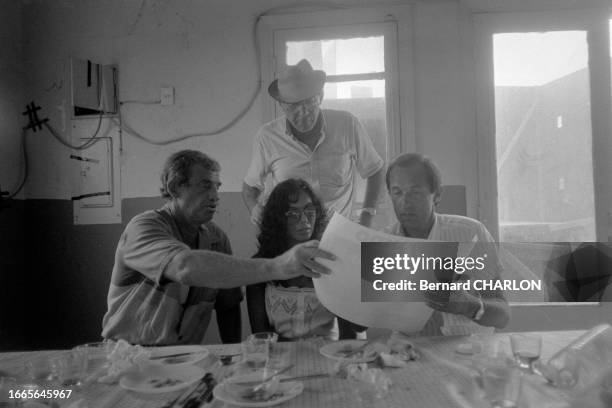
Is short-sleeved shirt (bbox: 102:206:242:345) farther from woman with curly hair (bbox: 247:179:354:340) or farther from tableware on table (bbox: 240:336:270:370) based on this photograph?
tableware on table (bbox: 240:336:270:370)

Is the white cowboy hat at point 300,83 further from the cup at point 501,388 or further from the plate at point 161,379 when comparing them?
the cup at point 501,388

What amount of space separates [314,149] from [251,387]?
0.91 meters

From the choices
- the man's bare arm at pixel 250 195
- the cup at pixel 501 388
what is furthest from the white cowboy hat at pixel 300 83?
the cup at pixel 501 388

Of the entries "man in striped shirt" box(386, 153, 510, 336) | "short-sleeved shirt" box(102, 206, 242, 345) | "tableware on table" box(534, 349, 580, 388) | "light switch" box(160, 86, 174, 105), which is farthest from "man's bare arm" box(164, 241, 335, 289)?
"light switch" box(160, 86, 174, 105)

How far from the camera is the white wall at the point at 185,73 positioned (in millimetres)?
1367

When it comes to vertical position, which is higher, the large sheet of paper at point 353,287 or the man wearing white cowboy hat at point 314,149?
the man wearing white cowboy hat at point 314,149

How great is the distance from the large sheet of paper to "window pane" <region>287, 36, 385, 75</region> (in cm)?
79

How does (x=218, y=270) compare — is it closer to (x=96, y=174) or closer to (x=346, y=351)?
(x=346, y=351)

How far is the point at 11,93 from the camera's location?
1409 millimetres

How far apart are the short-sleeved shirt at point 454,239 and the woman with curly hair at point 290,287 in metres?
0.21

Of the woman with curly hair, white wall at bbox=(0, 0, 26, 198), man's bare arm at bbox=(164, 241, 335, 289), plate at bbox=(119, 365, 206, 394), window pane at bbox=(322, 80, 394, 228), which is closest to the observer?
plate at bbox=(119, 365, 206, 394)

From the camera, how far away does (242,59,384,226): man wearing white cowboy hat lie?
1.38m

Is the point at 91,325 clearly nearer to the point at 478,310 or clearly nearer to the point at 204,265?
Result: the point at 204,265

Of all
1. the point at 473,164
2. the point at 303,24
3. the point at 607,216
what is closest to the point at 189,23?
the point at 303,24
